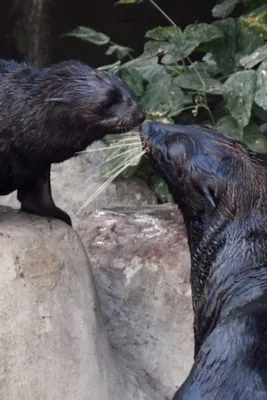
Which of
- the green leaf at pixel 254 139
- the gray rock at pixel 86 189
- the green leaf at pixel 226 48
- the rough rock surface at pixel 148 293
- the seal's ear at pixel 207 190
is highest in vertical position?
the seal's ear at pixel 207 190

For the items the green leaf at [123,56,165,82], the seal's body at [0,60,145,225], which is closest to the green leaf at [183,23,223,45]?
the green leaf at [123,56,165,82]

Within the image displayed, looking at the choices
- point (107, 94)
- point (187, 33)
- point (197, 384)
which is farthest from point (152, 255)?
point (197, 384)

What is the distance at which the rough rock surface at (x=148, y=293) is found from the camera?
3660 millimetres

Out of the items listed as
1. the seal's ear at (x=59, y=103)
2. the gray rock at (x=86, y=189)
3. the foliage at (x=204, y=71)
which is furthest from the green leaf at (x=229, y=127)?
the seal's ear at (x=59, y=103)

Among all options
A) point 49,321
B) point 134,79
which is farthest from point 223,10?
point 49,321

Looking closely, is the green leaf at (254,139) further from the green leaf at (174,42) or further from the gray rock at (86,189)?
the gray rock at (86,189)

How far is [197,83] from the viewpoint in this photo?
185 inches

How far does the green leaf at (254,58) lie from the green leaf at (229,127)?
0.31 m

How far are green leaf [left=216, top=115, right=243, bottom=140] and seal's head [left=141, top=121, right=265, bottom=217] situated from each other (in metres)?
2.07

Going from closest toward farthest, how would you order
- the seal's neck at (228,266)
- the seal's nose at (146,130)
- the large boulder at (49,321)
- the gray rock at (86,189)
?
the seal's neck at (228,266)
the seal's nose at (146,130)
the large boulder at (49,321)
the gray rock at (86,189)

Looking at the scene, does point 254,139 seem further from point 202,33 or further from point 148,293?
point 148,293

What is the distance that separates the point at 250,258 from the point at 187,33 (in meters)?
2.79

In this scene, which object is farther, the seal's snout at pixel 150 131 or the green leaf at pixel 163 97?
the green leaf at pixel 163 97

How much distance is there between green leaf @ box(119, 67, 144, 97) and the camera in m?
4.72
